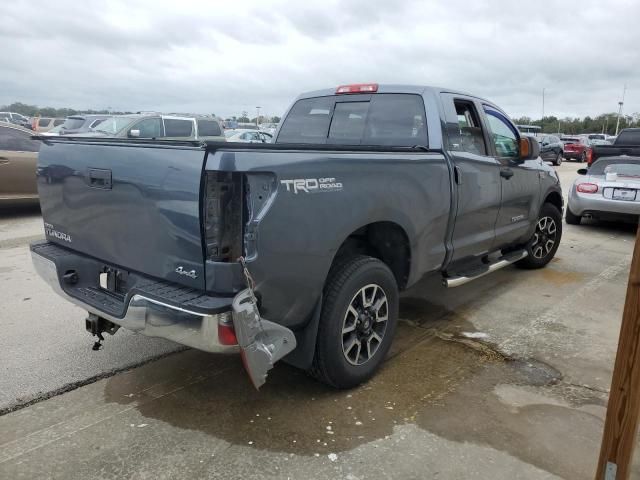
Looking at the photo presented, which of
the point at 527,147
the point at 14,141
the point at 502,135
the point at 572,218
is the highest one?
the point at 502,135

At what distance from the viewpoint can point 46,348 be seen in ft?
13.2

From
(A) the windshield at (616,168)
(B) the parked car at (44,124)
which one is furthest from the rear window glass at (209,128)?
(B) the parked car at (44,124)

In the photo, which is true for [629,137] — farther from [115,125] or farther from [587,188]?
[115,125]

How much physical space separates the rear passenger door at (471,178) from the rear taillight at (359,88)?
62 cm

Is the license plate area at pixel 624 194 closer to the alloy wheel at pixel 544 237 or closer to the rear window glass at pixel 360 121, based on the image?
the alloy wheel at pixel 544 237

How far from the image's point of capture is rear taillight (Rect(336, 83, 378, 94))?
15.2 ft

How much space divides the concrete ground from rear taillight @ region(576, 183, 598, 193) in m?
5.16

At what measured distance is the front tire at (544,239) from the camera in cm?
635

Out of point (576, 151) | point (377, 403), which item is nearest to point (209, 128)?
point (377, 403)

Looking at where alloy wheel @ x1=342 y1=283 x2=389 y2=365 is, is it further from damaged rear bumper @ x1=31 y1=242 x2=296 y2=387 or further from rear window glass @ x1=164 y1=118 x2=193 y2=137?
rear window glass @ x1=164 y1=118 x2=193 y2=137

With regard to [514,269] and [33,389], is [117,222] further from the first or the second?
[514,269]

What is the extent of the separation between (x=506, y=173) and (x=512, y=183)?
24 cm

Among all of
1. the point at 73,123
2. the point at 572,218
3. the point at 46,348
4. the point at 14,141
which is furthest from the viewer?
the point at 73,123

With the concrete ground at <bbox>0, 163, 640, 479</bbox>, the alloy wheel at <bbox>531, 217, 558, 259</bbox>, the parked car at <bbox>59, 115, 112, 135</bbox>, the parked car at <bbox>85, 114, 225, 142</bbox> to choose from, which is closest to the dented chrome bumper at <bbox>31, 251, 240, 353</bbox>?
the concrete ground at <bbox>0, 163, 640, 479</bbox>
